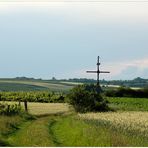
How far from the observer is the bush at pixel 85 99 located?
2453 inches

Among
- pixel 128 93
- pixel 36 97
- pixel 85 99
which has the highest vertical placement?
pixel 128 93

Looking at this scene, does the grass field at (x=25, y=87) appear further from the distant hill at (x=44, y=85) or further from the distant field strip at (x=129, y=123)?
the distant field strip at (x=129, y=123)

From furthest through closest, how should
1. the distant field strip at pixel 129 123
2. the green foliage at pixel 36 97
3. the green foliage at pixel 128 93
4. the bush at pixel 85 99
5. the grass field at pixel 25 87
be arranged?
the grass field at pixel 25 87, the green foliage at pixel 128 93, the green foliage at pixel 36 97, the bush at pixel 85 99, the distant field strip at pixel 129 123

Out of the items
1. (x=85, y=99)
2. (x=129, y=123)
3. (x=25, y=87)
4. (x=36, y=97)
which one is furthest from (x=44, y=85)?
(x=129, y=123)

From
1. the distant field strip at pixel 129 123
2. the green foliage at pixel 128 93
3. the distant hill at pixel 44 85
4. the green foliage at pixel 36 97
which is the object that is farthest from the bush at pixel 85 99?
the distant hill at pixel 44 85

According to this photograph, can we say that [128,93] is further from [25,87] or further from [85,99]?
[25,87]

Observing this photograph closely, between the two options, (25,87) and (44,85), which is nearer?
(25,87)

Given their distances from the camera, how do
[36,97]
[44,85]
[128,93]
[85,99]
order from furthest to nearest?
[44,85] < [128,93] < [36,97] < [85,99]

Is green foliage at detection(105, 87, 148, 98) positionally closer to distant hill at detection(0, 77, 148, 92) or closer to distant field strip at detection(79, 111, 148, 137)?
distant hill at detection(0, 77, 148, 92)

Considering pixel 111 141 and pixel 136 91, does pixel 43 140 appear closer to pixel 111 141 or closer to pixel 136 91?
pixel 111 141

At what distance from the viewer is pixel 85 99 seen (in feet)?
205

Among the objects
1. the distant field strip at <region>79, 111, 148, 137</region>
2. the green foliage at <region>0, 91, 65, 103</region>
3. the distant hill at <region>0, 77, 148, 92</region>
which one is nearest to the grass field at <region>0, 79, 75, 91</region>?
the distant hill at <region>0, 77, 148, 92</region>

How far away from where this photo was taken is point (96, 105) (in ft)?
209

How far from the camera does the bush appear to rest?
62309 mm
